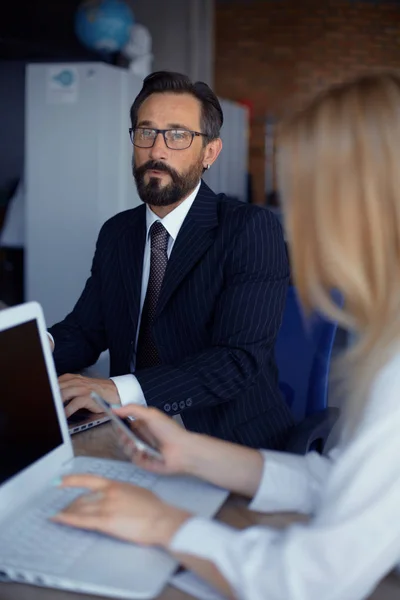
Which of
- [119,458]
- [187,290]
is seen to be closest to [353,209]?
[119,458]

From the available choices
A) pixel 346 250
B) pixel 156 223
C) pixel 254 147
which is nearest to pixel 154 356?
pixel 156 223

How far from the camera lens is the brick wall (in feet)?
31.6

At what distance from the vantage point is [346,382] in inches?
38.9

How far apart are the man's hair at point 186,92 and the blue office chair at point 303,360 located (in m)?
0.53

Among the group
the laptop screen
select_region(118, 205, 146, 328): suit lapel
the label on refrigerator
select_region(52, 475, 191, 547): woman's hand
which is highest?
the label on refrigerator

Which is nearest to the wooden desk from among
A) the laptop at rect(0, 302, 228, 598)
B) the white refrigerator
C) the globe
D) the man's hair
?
the laptop at rect(0, 302, 228, 598)

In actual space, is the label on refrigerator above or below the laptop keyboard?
above

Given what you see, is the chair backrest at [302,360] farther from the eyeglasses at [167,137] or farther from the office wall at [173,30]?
the office wall at [173,30]

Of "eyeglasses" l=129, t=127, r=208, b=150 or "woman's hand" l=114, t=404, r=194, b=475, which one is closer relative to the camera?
"woman's hand" l=114, t=404, r=194, b=475

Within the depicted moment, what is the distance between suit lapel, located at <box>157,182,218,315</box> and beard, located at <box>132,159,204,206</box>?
54 mm

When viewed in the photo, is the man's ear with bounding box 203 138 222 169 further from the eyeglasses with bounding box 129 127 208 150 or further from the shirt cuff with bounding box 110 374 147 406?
the shirt cuff with bounding box 110 374 147 406

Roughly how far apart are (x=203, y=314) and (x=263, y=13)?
855 cm

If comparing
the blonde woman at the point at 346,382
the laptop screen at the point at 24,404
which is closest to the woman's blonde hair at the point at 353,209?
the blonde woman at the point at 346,382

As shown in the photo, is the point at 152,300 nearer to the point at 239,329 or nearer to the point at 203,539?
the point at 239,329
